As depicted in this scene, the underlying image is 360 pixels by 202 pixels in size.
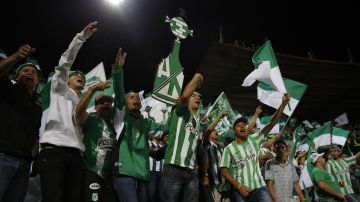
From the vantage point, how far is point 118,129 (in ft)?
14.8

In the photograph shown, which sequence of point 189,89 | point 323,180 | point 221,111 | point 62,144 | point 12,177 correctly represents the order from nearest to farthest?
point 12,177
point 62,144
point 189,89
point 323,180
point 221,111

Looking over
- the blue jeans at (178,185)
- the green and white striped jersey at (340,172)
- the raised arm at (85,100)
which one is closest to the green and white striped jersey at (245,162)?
the blue jeans at (178,185)

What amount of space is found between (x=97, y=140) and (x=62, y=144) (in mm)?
578

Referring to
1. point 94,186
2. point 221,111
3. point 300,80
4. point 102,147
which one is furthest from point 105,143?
point 300,80

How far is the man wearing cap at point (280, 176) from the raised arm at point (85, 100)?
3539 mm

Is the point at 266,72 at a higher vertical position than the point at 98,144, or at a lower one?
higher

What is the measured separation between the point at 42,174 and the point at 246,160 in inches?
114

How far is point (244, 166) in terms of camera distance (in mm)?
5336

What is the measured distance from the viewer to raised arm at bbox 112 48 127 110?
445cm

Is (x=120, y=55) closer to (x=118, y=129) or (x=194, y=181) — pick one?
(x=118, y=129)

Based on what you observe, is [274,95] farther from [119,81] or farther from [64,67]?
[64,67]

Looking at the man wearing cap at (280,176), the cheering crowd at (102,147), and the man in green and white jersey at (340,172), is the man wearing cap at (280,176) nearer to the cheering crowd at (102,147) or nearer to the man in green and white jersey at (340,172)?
the cheering crowd at (102,147)

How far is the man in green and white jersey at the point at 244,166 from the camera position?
5082 mm

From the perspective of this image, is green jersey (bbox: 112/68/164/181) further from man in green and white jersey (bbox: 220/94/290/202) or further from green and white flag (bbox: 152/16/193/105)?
man in green and white jersey (bbox: 220/94/290/202)
